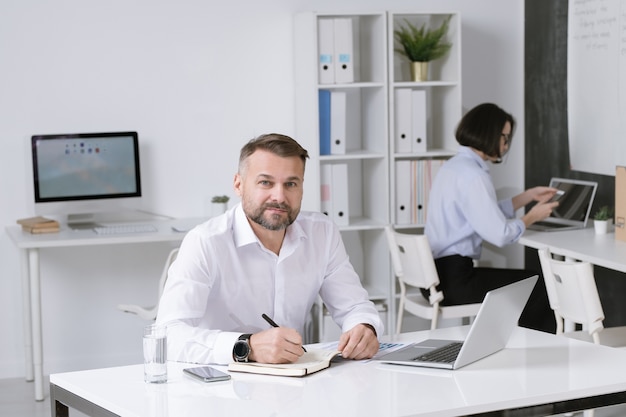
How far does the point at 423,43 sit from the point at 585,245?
159 centimetres

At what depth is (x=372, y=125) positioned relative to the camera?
5.46 metres

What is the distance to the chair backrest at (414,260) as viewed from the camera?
4480 millimetres

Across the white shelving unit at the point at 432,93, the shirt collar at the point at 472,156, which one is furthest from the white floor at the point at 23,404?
the white shelving unit at the point at 432,93

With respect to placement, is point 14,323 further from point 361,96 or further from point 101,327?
point 361,96

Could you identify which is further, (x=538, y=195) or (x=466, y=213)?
(x=538, y=195)

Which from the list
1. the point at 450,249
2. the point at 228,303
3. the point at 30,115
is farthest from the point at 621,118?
the point at 30,115

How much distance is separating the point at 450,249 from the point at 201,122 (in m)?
1.61

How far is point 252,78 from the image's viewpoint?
5.45 metres

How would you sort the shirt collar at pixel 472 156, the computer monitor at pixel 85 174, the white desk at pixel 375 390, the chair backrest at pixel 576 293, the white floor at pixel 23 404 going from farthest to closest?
the computer monitor at pixel 85 174 < the shirt collar at pixel 472 156 < the white floor at pixel 23 404 < the chair backrest at pixel 576 293 < the white desk at pixel 375 390

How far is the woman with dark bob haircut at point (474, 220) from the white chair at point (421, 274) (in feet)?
0.20

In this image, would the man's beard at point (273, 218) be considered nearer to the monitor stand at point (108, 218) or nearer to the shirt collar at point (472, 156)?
the shirt collar at point (472, 156)

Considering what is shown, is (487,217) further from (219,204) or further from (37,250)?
(37,250)

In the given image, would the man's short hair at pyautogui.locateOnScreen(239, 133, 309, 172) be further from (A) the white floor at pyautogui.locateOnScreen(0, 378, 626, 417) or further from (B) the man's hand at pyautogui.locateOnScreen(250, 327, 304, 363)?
(A) the white floor at pyautogui.locateOnScreen(0, 378, 626, 417)

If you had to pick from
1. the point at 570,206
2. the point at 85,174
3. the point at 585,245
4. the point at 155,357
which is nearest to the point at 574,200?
the point at 570,206
